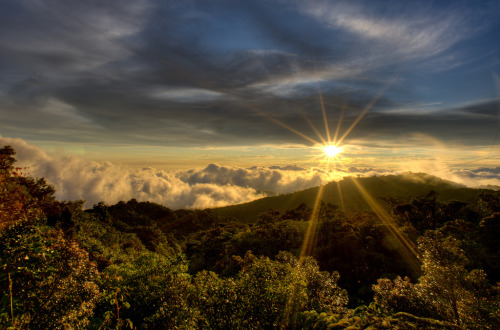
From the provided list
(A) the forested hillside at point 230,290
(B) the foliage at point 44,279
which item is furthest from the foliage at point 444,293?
(B) the foliage at point 44,279

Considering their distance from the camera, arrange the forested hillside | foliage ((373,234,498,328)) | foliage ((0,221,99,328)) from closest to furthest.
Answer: foliage ((0,221,99,328)) < the forested hillside < foliage ((373,234,498,328))

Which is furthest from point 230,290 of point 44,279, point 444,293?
point 444,293

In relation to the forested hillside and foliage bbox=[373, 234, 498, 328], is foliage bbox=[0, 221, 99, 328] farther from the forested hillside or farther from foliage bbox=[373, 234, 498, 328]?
foliage bbox=[373, 234, 498, 328]

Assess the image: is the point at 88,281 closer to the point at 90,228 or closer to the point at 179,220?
the point at 90,228

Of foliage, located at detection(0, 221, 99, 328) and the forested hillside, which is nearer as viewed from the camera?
foliage, located at detection(0, 221, 99, 328)

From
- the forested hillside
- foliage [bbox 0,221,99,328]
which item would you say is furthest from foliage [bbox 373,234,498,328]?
foliage [bbox 0,221,99,328]

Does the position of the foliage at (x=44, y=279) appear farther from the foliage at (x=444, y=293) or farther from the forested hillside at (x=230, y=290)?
the foliage at (x=444, y=293)

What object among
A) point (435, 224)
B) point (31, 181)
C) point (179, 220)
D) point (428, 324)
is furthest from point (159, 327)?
point (179, 220)

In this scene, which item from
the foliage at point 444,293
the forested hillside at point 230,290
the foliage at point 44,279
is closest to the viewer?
the foliage at point 44,279

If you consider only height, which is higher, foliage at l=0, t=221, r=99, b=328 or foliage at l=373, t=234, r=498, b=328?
foliage at l=0, t=221, r=99, b=328

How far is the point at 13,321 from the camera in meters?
8.16

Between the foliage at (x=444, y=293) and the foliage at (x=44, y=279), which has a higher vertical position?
the foliage at (x=44, y=279)

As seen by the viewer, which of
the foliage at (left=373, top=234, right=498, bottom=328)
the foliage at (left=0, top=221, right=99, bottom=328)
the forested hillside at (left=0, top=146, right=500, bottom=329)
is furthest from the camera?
the foliage at (left=373, top=234, right=498, bottom=328)

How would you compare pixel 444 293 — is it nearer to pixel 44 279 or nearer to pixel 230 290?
pixel 230 290
